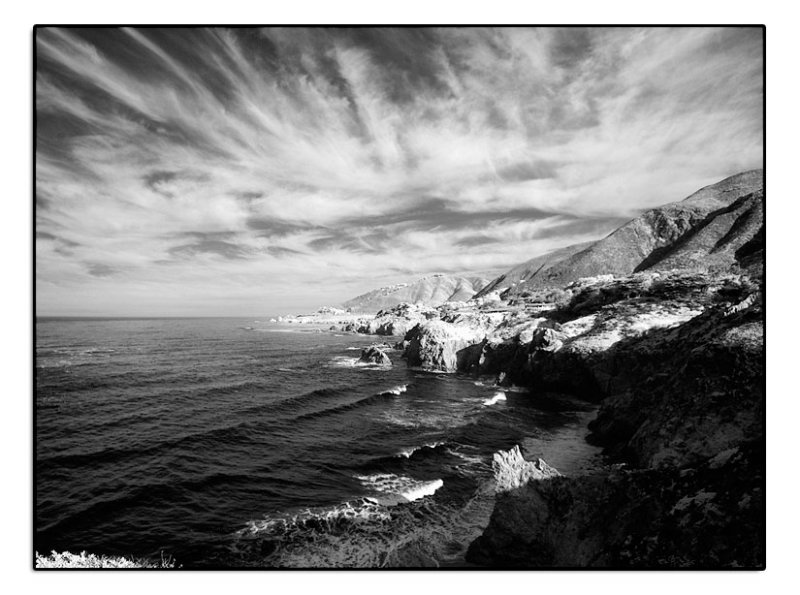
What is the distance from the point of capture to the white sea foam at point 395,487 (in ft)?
41.5

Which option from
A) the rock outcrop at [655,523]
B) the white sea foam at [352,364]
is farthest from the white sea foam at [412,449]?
the white sea foam at [352,364]

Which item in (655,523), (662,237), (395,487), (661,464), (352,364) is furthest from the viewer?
(662,237)

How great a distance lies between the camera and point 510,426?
66.8 feet

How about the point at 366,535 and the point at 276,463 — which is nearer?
the point at 366,535

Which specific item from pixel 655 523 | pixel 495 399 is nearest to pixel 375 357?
pixel 495 399

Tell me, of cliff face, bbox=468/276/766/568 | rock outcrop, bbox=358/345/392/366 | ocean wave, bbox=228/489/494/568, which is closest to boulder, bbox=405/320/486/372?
rock outcrop, bbox=358/345/392/366

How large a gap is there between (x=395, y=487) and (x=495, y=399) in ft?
46.4

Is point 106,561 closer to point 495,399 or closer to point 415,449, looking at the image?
point 415,449

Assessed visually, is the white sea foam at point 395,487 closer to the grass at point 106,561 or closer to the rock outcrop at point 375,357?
the grass at point 106,561

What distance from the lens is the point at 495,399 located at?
85.4 ft

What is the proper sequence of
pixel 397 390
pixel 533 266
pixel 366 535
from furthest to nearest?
pixel 533 266 < pixel 397 390 < pixel 366 535

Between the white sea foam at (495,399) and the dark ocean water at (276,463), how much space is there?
0.10 meters

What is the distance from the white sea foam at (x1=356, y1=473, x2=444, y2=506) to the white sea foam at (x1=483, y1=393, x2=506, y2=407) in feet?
38.8

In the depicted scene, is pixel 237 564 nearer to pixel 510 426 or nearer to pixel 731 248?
pixel 510 426
